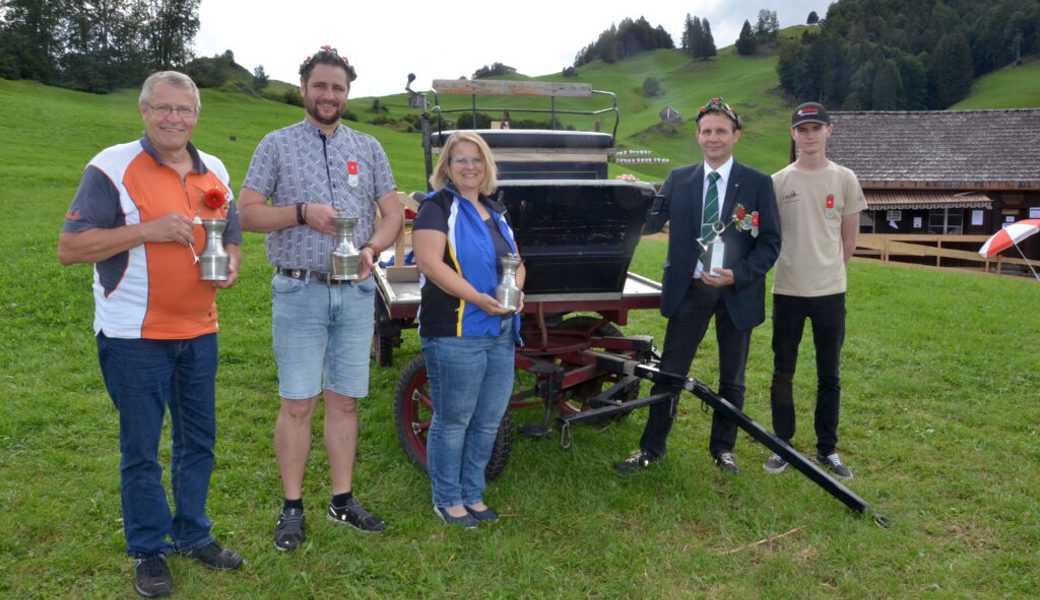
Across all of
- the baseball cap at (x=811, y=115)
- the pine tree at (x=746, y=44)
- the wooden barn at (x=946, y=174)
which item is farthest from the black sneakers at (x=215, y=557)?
the pine tree at (x=746, y=44)

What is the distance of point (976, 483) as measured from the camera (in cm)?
468

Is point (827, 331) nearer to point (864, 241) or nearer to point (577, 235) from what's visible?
point (577, 235)

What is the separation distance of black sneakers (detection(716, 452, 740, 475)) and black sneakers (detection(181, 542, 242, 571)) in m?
2.82

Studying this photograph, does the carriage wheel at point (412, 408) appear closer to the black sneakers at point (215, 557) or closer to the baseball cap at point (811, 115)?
the black sneakers at point (215, 557)

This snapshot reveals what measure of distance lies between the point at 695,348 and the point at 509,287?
1582 mm

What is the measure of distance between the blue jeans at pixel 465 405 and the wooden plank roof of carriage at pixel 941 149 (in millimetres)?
22592

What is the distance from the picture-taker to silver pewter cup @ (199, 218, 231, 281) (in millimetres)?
3119

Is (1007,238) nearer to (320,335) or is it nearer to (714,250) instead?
(714,250)

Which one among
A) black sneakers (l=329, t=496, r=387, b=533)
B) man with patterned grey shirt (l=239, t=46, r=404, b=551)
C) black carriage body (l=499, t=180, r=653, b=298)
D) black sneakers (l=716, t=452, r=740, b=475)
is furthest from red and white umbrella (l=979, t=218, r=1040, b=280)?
man with patterned grey shirt (l=239, t=46, r=404, b=551)

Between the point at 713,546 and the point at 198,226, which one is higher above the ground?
the point at 198,226

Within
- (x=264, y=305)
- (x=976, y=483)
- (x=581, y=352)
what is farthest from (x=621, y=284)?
(x=264, y=305)

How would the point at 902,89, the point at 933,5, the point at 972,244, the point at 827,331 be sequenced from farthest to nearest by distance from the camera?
the point at 933,5 < the point at 902,89 < the point at 972,244 < the point at 827,331

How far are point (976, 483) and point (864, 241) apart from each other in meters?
17.7

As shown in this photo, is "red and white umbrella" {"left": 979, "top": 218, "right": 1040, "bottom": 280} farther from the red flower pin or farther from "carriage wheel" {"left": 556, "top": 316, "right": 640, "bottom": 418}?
the red flower pin
